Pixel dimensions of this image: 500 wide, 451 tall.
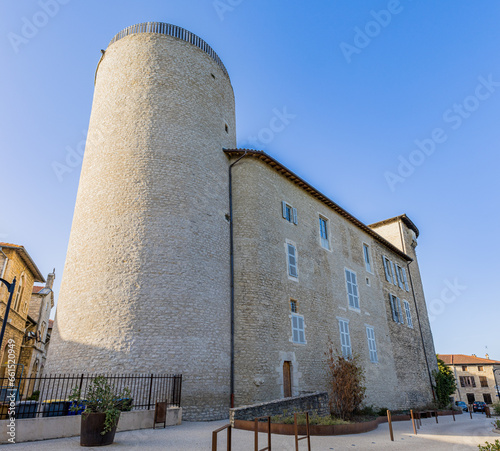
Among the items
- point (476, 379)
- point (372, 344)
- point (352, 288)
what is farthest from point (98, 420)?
point (476, 379)

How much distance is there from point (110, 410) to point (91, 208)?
8318mm

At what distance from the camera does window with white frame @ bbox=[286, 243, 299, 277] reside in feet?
50.7

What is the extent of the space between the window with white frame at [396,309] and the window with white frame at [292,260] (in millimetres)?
10439

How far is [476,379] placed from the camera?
4903 cm

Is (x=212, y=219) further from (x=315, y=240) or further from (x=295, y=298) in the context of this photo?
(x=315, y=240)

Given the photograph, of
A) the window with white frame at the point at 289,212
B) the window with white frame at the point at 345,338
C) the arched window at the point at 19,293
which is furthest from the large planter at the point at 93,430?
the arched window at the point at 19,293

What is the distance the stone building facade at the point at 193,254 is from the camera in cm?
1115

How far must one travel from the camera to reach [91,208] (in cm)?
1311

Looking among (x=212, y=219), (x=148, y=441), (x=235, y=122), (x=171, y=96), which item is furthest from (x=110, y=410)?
(x=235, y=122)

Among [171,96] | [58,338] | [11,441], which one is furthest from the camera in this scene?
[171,96]

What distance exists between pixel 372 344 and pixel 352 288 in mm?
3135

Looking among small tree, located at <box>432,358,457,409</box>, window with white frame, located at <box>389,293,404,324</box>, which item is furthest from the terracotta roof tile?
window with white frame, located at <box>389,293,404,324</box>

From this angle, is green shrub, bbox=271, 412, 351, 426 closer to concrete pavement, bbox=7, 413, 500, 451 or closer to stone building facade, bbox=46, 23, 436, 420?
concrete pavement, bbox=7, 413, 500, 451

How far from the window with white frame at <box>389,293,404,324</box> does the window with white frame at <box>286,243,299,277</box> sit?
1044 cm
